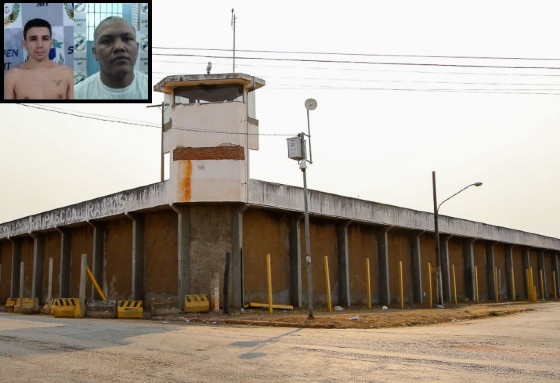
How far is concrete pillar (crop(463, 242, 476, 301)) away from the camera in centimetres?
4575

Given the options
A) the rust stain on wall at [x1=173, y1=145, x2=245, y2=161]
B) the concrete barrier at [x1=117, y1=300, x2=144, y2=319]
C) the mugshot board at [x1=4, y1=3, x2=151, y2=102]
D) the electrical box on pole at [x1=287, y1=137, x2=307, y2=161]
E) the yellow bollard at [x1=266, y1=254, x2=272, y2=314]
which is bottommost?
the concrete barrier at [x1=117, y1=300, x2=144, y2=319]

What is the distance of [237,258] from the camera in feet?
87.1

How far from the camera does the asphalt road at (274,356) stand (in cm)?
958

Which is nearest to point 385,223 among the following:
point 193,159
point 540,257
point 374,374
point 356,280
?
point 356,280

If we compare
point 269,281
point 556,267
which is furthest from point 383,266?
point 556,267

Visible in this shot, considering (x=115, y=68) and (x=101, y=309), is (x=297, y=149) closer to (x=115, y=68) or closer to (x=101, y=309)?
(x=101, y=309)

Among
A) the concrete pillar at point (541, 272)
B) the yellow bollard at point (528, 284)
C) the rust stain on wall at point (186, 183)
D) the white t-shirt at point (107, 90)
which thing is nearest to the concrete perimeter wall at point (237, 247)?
the rust stain on wall at point (186, 183)

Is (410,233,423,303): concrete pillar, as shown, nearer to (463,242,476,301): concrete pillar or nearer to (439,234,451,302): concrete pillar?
(439,234,451,302): concrete pillar

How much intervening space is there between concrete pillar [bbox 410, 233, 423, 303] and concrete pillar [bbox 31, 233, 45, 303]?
22563 millimetres

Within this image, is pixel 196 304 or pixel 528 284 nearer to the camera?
pixel 196 304

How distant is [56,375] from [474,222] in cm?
4104

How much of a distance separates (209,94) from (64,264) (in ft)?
49.8

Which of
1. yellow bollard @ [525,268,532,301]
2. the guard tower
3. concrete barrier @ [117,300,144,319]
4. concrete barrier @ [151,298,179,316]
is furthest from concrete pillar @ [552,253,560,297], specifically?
concrete barrier @ [117,300,144,319]

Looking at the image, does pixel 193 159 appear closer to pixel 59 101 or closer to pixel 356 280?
pixel 356 280
